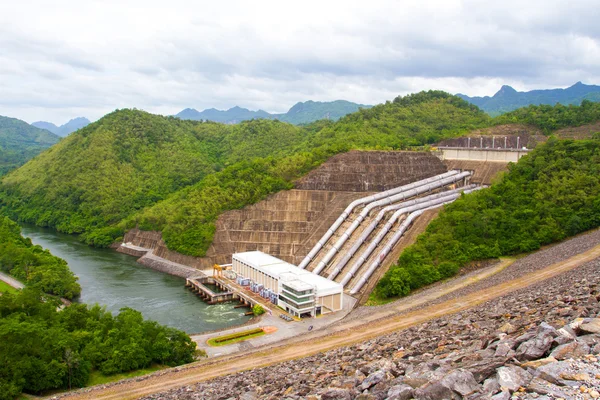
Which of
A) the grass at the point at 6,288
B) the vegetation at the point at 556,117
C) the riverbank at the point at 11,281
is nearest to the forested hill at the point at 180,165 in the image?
the vegetation at the point at 556,117

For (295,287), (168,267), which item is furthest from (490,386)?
(168,267)

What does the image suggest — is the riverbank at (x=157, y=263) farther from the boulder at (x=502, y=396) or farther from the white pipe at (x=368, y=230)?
the boulder at (x=502, y=396)

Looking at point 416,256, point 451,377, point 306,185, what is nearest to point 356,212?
point 306,185

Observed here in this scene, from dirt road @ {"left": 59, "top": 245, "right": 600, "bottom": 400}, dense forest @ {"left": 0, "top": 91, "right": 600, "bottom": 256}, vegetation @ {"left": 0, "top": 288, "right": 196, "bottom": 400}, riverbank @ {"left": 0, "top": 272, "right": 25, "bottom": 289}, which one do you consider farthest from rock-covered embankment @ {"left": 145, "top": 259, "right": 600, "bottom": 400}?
dense forest @ {"left": 0, "top": 91, "right": 600, "bottom": 256}

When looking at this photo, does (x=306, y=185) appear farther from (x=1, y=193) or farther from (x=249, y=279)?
(x=1, y=193)

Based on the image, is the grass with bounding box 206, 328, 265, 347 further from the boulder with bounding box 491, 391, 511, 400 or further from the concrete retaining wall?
the boulder with bounding box 491, 391, 511, 400

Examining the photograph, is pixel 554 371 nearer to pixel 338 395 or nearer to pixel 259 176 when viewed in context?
pixel 338 395

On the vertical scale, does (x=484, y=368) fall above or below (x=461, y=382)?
above
